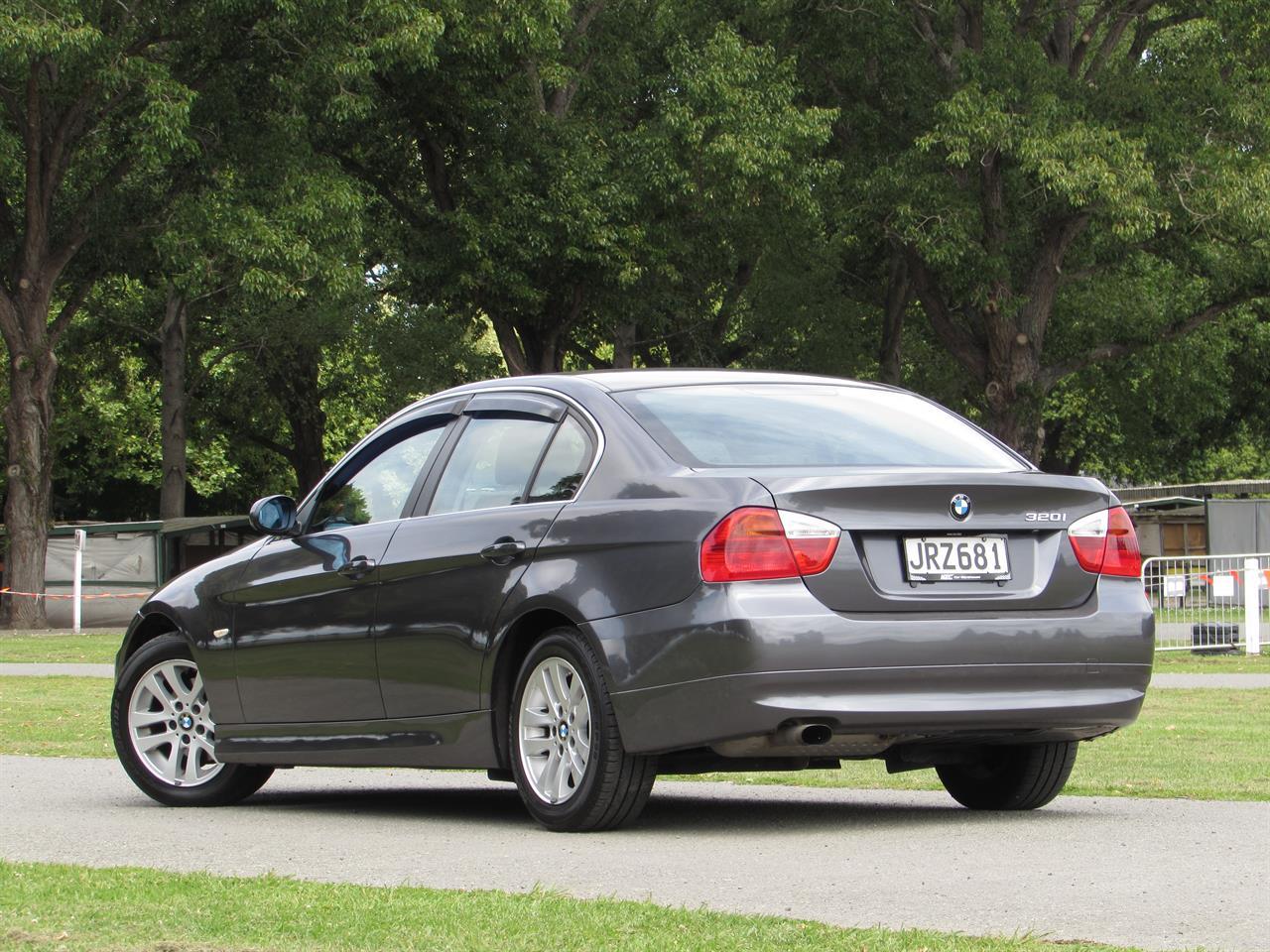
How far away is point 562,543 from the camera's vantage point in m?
7.47

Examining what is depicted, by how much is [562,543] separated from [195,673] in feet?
8.70

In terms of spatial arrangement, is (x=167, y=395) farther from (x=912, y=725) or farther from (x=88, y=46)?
(x=912, y=725)

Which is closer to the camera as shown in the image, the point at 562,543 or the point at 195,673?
the point at 562,543

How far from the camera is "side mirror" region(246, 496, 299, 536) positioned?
896 cm

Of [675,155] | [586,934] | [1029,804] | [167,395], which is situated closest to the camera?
[586,934]

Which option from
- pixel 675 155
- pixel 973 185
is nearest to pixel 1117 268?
pixel 973 185

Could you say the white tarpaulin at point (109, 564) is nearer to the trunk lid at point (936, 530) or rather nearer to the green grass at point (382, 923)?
the trunk lid at point (936, 530)

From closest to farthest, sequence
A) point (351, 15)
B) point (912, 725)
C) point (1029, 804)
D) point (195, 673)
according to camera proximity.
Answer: point (912, 725) < point (1029, 804) < point (195, 673) < point (351, 15)

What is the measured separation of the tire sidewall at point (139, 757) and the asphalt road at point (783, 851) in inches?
5.2

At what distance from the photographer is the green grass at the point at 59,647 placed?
26125 millimetres

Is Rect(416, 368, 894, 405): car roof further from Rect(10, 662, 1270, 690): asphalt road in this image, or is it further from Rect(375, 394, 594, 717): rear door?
Rect(10, 662, 1270, 690): asphalt road

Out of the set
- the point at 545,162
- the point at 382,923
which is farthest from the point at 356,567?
the point at 545,162

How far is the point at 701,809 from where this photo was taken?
861 centimetres

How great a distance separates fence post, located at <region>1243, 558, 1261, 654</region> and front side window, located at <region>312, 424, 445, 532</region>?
17910mm
